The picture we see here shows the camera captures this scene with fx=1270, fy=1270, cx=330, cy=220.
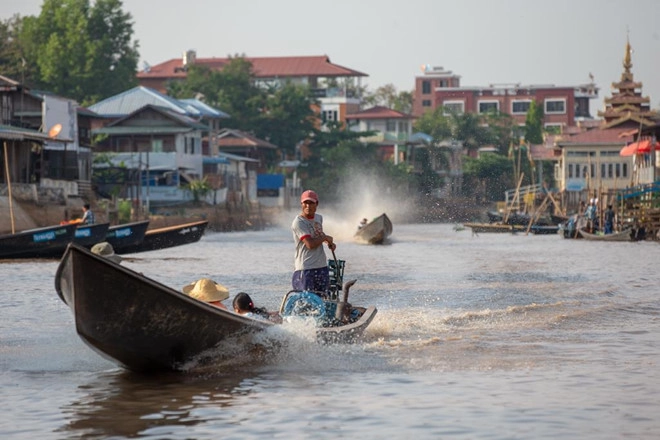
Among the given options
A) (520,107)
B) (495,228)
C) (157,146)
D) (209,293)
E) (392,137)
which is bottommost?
(495,228)

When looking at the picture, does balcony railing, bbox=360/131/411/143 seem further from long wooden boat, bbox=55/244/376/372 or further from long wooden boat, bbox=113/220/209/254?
long wooden boat, bbox=55/244/376/372

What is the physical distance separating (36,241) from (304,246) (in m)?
19.0

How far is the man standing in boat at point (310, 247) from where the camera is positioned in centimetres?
1322

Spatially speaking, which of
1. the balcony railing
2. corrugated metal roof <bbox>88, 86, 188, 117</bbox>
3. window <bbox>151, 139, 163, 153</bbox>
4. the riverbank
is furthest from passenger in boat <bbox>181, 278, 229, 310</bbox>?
the balcony railing

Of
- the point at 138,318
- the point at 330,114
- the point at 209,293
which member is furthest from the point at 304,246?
the point at 330,114

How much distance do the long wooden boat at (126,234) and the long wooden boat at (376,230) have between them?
14243mm

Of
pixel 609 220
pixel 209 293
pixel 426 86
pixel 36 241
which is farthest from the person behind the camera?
pixel 426 86

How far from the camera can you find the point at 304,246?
1337 centimetres

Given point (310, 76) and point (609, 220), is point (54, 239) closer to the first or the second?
point (609, 220)

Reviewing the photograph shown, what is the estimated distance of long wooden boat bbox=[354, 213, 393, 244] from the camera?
47.0m

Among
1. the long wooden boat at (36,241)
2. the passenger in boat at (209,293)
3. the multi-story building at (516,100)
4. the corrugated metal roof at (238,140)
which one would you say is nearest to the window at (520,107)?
the multi-story building at (516,100)

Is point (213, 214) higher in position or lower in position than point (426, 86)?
lower

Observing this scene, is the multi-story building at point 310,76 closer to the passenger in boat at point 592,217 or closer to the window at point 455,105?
the window at point 455,105

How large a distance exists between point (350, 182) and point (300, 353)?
7091 centimetres
